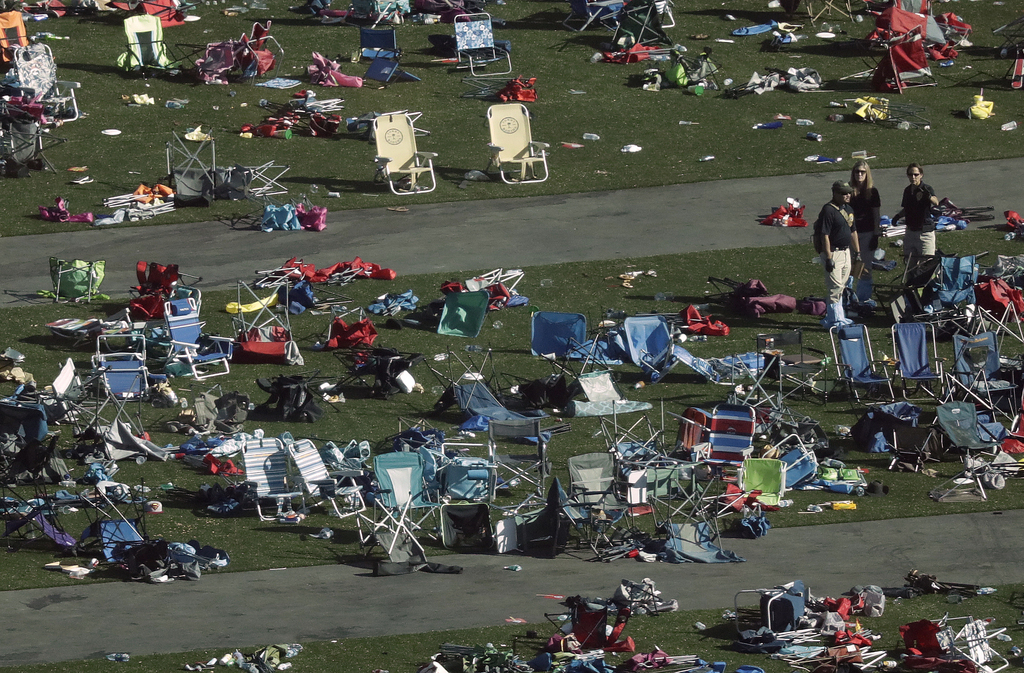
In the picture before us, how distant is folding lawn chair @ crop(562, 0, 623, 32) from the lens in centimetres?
3222

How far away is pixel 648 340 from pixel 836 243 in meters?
2.69

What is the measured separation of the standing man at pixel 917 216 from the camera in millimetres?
22344

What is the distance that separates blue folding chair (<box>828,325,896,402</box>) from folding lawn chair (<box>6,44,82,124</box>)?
14.9m

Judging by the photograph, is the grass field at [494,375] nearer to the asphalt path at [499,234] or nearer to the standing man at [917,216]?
the asphalt path at [499,234]

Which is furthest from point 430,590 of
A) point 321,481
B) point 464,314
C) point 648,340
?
point 464,314

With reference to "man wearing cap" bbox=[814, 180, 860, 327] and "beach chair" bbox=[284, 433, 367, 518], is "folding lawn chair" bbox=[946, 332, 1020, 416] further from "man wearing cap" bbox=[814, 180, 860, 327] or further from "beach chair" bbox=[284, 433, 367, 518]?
"beach chair" bbox=[284, 433, 367, 518]

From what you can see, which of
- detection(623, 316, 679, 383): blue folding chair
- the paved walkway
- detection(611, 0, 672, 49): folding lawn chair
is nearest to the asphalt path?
detection(623, 316, 679, 383): blue folding chair

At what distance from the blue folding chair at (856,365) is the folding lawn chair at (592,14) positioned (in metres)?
12.9

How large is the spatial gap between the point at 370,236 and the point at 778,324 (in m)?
6.42

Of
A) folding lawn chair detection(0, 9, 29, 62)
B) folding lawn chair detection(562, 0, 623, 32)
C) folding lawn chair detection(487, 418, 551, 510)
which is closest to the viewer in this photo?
folding lawn chair detection(487, 418, 551, 510)

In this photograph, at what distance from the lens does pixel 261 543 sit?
17.5 metres

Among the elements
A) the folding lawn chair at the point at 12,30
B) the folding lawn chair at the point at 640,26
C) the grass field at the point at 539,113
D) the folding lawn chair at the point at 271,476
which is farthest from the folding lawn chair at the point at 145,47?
the folding lawn chair at the point at 271,476

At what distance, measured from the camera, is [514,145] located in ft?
89.1

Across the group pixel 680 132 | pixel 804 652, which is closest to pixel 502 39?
pixel 680 132
